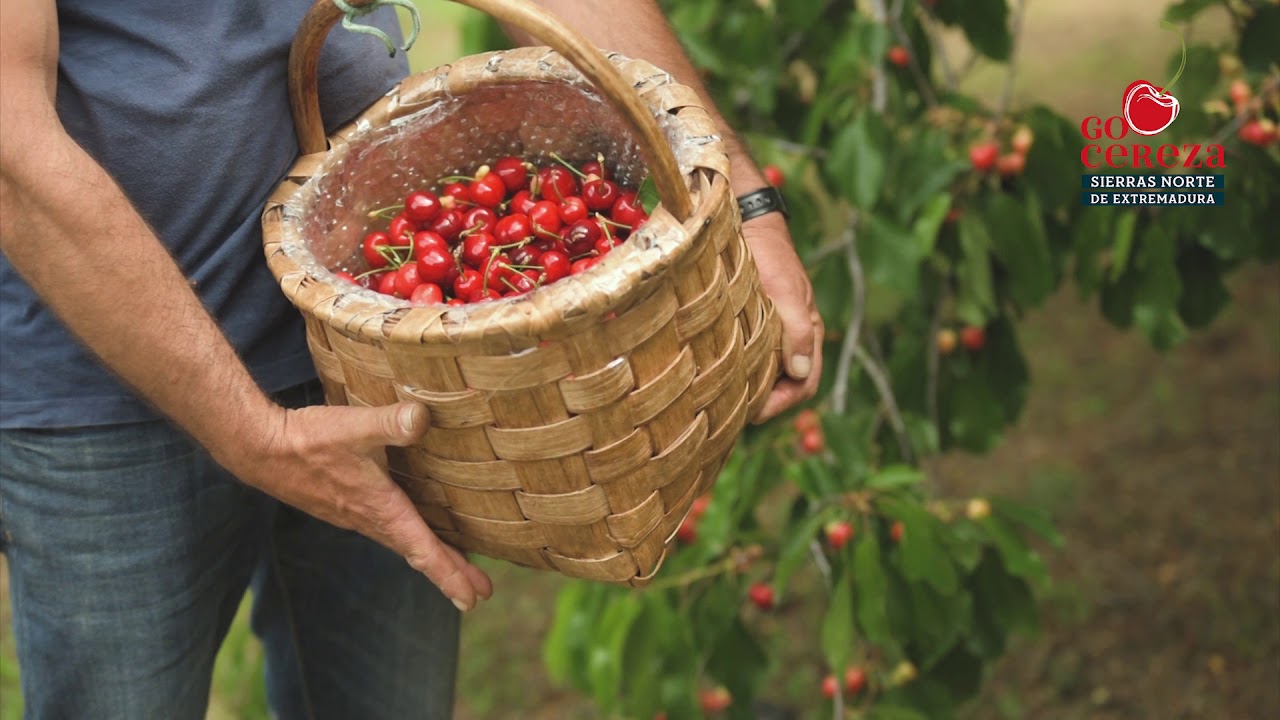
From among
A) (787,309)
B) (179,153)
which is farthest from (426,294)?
(787,309)

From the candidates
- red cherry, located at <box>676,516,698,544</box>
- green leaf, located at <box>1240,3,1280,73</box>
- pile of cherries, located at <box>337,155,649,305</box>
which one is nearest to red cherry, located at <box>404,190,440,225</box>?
pile of cherries, located at <box>337,155,649,305</box>

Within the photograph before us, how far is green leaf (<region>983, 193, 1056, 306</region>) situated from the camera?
188 centimetres

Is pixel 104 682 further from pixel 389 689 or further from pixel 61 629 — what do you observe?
pixel 389 689

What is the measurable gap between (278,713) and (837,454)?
894 mm

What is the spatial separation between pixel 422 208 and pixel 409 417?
0.37 m

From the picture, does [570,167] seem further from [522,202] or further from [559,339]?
[559,339]

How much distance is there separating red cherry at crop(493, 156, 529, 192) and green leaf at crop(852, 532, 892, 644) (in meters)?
0.73

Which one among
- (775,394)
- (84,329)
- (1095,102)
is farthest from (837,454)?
(1095,102)

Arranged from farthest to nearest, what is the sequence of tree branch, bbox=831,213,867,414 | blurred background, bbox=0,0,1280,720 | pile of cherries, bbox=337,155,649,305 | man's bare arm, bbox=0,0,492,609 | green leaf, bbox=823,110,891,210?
blurred background, bbox=0,0,1280,720
tree branch, bbox=831,213,867,414
green leaf, bbox=823,110,891,210
pile of cherries, bbox=337,155,649,305
man's bare arm, bbox=0,0,492,609

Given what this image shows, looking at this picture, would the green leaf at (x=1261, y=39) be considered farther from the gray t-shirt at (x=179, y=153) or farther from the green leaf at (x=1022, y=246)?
the gray t-shirt at (x=179, y=153)

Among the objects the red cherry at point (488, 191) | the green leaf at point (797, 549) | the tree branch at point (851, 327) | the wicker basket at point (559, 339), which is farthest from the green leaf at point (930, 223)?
the red cherry at point (488, 191)

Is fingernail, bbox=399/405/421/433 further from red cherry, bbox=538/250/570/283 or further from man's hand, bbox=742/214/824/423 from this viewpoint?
man's hand, bbox=742/214/824/423

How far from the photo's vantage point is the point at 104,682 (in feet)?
4.00

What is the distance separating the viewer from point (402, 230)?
127cm
